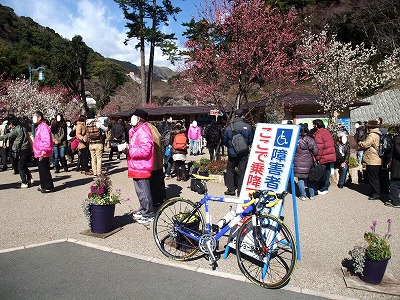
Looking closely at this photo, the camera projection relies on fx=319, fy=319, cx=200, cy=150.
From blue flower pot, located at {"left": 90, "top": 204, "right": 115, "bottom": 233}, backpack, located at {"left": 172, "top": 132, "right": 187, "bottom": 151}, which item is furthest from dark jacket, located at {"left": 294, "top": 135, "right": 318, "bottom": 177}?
blue flower pot, located at {"left": 90, "top": 204, "right": 115, "bottom": 233}

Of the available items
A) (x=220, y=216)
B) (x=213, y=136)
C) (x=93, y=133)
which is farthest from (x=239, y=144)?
(x=213, y=136)

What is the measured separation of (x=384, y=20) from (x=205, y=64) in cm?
2315

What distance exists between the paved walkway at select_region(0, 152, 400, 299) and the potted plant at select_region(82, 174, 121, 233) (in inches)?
8.6

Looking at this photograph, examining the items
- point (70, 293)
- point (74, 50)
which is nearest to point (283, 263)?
point (70, 293)

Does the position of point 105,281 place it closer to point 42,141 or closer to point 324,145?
point 42,141

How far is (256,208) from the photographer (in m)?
3.52

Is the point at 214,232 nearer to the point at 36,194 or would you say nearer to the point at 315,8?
the point at 36,194

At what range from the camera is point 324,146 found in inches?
305

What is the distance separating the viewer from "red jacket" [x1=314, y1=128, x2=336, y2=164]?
7.72 m

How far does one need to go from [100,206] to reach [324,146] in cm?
549

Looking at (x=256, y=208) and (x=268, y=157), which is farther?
(x=268, y=157)

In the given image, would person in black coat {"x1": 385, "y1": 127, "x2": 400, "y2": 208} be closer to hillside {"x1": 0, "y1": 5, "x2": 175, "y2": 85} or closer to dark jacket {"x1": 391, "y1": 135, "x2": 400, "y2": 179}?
dark jacket {"x1": 391, "y1": 135, "x2": 400, "y2": 179}

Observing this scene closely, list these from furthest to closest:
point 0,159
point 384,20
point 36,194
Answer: point 384,20 → point 0,159 → point 36,194

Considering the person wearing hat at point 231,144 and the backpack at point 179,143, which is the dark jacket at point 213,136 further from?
the person wearing hat at point 231,144
